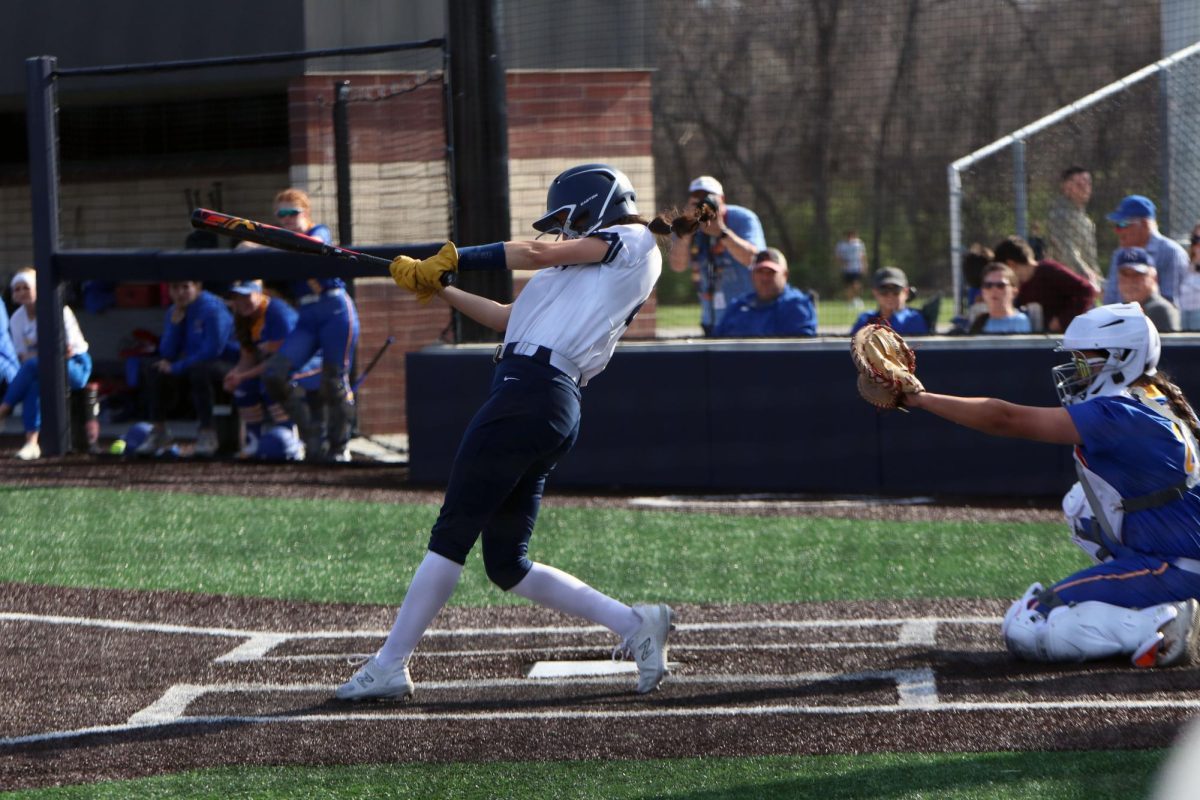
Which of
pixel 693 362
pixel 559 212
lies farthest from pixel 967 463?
pixel 559 212

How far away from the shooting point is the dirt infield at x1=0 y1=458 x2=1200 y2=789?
4105mm

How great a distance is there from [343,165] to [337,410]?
170 cm

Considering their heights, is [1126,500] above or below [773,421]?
above

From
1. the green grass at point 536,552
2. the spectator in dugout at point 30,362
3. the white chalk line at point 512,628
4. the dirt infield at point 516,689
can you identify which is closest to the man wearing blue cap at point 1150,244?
the green grass at point 536,552

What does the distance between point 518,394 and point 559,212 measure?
1.98ft

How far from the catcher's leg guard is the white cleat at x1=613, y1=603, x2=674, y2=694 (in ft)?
18.5

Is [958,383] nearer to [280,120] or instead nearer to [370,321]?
[370,321]

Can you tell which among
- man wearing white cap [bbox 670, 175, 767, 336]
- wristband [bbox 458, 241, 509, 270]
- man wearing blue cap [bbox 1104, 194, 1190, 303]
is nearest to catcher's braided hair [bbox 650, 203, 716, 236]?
wristband [bbox 458, 241, 509, 270]

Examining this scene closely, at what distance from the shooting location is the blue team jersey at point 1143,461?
4.75 meters

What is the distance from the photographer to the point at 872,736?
4129 millimetres

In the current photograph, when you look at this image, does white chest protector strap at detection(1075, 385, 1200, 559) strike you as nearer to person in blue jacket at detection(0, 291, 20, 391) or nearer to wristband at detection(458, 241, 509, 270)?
wristband at detection(458, 241, 509, 270)

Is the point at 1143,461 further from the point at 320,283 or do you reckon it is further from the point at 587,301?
the point at 320,283

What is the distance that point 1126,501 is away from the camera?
4.92 metres

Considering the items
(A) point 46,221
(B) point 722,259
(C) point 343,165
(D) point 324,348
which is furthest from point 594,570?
(A) point 46,221
